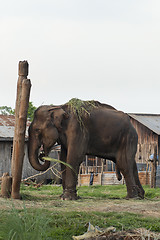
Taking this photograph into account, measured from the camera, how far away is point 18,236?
19.4 feet

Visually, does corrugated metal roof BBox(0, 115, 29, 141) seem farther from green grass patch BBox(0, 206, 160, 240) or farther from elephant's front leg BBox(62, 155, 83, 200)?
green grass patch BBox(0, 206, 160, 240)

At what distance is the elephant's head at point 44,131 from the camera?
1147 centimetres

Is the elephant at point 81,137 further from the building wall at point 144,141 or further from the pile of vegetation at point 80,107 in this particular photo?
the building wall at point 144,141

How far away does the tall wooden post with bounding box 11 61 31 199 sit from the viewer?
10789mm

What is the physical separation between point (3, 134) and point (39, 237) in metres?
18.0

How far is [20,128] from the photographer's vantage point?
1094 centimetres

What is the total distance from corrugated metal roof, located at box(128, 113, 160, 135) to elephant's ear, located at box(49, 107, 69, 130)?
17.4m

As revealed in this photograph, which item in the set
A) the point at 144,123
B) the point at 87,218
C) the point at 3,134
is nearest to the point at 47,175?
the point at 3,134

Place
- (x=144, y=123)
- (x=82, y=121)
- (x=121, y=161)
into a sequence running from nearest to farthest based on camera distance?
(x=82, y=121) < (x=121, y=161) < (x=144, y=123)

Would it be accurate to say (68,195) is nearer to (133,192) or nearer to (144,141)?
(133,192)

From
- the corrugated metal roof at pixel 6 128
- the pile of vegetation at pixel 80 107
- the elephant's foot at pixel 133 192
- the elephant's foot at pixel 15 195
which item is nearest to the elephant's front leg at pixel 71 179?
the pile of vegetation at pixel 80 107

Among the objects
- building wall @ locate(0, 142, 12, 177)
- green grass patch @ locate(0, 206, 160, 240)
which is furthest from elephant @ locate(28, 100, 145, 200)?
building wall @ locate(0, 142, 12, 177)

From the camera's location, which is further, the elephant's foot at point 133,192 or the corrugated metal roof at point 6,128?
the corrugated metal roof at point 6,128

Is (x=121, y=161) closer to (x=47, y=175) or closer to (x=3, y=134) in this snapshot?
(x=3, y=134)
